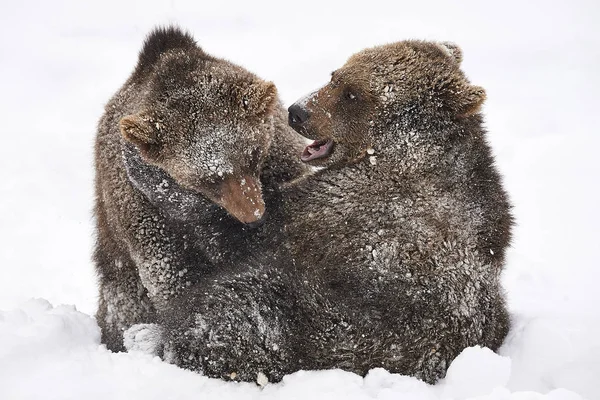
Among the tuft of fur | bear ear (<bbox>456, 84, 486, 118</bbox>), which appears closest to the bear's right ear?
the tuft of fur

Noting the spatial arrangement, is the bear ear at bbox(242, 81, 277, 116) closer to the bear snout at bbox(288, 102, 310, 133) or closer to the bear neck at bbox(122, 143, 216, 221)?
the bear snout at bbox(288, 102, 310, 133)

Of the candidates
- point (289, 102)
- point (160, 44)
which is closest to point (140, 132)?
point (160, 44)

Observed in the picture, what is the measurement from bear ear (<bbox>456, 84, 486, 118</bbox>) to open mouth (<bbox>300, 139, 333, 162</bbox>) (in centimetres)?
111

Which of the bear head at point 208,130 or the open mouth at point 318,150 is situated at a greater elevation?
the bear head at point 208,130

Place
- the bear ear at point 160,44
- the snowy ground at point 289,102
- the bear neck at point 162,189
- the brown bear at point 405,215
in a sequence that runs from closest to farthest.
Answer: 1. the snowy ground at point 289,102
2. the brown bear at point 405,215
3. the bear neck at point 162,189
4. the bear ear at point 160,44

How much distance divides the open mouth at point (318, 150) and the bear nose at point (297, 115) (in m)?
0.23

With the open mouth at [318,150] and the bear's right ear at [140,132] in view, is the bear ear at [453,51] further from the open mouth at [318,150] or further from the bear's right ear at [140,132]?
the bear's right ear at [140,132]

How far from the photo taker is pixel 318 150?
21.4ft

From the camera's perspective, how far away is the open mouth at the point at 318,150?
21.2 feet

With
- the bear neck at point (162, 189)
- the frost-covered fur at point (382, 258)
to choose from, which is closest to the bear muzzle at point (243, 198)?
the frost-covered fur at point (382, 258)

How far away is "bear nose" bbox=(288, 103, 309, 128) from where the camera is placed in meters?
6.48

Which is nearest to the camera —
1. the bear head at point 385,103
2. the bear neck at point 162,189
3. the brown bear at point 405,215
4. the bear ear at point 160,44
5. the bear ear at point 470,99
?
the brown bear at point 405,215

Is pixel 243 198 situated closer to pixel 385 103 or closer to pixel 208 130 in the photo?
pixel 208 130
